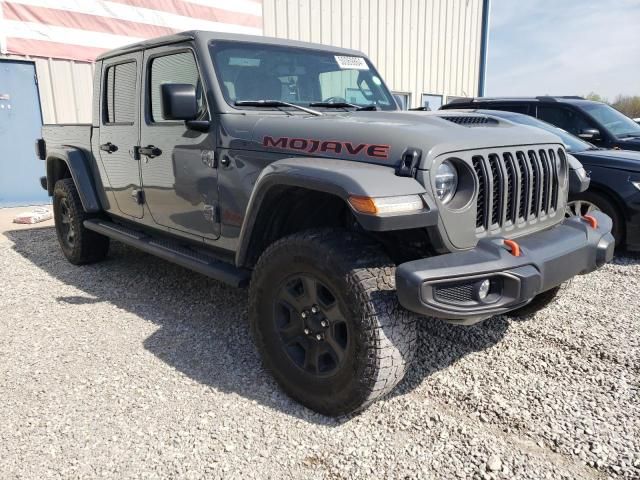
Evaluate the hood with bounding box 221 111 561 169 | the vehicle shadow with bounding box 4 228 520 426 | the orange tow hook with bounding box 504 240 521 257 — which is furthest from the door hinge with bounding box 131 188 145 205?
the orange tow hook with bounding box 504 240 521 257

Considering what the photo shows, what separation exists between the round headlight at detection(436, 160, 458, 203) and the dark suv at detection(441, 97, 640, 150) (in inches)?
206

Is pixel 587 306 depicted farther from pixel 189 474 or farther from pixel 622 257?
pixel 189 474

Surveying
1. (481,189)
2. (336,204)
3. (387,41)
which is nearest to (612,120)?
(481,189)

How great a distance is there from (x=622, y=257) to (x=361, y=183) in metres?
4.39

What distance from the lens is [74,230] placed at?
5066mm

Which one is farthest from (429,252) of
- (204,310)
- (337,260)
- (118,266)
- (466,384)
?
(118,266)

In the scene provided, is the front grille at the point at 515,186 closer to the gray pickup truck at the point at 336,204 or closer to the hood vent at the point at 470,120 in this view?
the gray pickup truck at the point at 336,204

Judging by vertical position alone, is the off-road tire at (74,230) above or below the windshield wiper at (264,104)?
below

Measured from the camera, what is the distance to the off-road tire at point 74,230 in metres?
4.96

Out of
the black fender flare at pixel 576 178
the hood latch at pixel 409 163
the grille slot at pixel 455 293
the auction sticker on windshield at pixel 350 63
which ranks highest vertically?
the auction sticker on windshield at pixel 350 63

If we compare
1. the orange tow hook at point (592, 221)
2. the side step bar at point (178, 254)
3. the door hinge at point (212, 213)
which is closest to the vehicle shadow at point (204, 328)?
the side step bar at point (178, 254)

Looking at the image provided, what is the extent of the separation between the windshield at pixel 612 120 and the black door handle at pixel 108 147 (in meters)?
6.08

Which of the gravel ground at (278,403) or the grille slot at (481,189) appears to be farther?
the grille slot at (481,189)

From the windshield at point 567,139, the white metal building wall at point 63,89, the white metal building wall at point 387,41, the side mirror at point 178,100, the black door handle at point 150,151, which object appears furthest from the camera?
the white metal building wall at point 387,41
